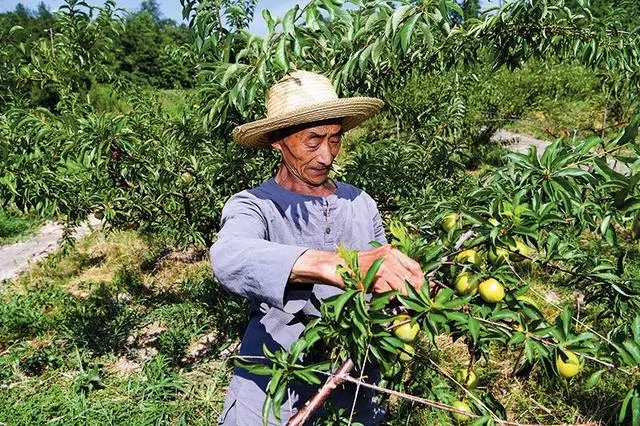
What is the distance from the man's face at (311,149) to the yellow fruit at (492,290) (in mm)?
654

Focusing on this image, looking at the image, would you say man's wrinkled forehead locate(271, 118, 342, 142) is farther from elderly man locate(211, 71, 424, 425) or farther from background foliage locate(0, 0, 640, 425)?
background foliage locate(0, 0, 640, 425)

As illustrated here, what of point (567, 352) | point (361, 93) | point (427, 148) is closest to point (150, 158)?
point (361, 93)

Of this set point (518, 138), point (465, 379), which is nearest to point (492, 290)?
point (465, 379)

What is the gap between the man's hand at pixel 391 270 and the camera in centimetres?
98

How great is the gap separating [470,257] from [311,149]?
0.60m

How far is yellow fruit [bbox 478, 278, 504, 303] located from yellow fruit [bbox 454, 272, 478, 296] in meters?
0.02

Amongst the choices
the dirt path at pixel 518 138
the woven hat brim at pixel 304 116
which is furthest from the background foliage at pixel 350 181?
the dirt path at pixel 518 138

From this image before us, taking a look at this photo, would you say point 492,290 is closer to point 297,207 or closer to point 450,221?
point 450,221

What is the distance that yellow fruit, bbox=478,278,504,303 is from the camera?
1086 millimetres

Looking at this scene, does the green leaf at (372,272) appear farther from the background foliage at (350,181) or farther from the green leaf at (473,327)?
the green leaf at (473,327)

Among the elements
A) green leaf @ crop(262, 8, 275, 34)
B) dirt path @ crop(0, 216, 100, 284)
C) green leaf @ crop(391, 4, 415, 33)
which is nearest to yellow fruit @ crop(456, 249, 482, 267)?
green leaf @ crop(391, 4, 415, 33)

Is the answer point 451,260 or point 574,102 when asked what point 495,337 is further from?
point 574,102

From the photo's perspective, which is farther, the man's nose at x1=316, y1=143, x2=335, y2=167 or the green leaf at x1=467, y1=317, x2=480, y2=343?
the man's nose at x1=316, y1=143, x2=335, y2=167

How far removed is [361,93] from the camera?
104 inches
